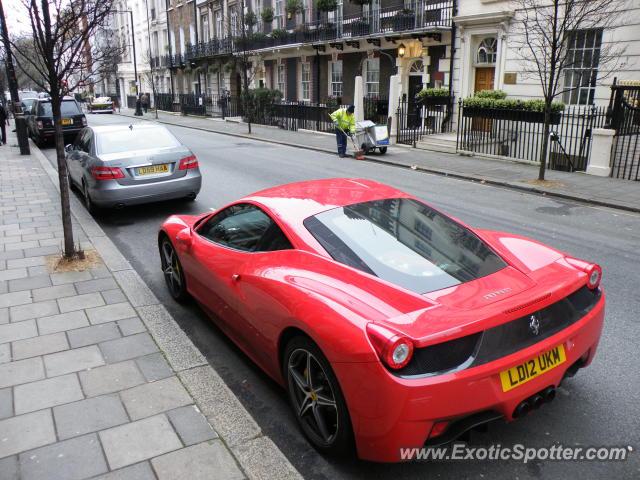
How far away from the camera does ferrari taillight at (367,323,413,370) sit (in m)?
2.52

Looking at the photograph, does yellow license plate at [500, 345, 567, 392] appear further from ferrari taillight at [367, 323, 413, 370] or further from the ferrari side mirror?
the ferrari side mirror

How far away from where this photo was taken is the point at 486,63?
19.9 meters

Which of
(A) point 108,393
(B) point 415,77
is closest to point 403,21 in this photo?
(B) point 415,77

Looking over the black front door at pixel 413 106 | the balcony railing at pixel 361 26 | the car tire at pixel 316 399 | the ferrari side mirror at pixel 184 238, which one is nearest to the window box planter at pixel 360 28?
the balcony railing at pixel 361 26

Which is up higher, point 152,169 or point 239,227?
point 239,227

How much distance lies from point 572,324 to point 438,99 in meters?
18.9

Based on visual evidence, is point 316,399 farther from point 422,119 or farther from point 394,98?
point 422,119

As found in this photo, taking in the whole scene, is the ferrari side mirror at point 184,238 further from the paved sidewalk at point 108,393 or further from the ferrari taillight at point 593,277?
the ferrari taillight at point 593,277

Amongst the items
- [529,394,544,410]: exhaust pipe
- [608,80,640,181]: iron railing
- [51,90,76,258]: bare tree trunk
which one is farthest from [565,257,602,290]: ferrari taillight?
[608,80,640,181]: iron railing

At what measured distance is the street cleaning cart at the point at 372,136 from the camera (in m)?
17.6

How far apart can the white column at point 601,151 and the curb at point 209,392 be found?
11521 mm

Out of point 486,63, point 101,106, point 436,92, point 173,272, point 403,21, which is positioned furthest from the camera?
point 101,106

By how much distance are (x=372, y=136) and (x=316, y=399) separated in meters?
15.3

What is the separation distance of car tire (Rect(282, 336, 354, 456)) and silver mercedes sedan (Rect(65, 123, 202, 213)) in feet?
20.8
